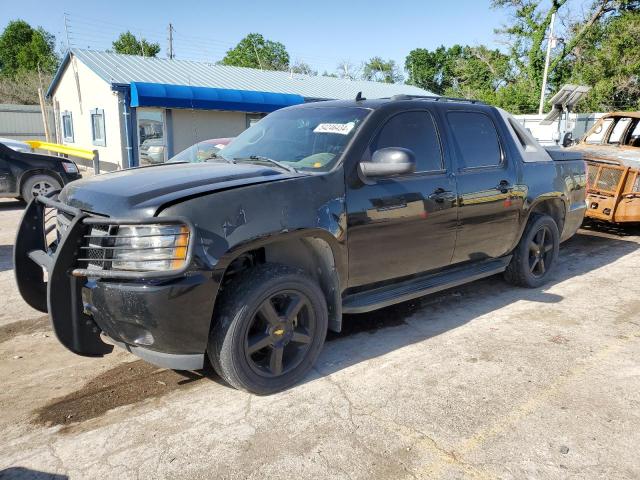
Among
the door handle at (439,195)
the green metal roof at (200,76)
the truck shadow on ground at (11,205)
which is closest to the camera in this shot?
the door handle at (439,195)

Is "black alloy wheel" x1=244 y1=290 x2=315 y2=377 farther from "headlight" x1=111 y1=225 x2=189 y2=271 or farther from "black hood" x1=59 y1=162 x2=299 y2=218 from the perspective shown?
"black hood" x1=59 y1=162 x2=299 y2=218

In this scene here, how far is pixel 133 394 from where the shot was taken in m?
3.31

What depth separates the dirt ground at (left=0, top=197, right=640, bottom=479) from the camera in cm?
263

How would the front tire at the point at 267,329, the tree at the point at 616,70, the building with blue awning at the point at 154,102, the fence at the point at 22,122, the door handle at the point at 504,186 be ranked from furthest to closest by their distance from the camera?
the tree at the point at 616,70
the fence at the point at 22,122
the building with blue awning at the point at 154,102
the door handle at the point at 504,186
the front tire at the point at 267,329

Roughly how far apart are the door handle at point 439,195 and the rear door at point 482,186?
20cm

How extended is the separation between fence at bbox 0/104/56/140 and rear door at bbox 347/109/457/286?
82.3 ft

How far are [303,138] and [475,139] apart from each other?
1682 mm

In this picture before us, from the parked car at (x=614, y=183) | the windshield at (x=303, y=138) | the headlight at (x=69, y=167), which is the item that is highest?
the windshield at (x=303, y=138)

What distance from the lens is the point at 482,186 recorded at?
4.50m

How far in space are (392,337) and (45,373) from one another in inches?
104

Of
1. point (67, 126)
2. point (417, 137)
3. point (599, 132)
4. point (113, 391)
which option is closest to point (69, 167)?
point (113, 391)

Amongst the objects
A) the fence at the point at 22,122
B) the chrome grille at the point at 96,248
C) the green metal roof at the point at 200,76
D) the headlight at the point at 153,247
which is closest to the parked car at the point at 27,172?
the green metal roof at the point at 200,76

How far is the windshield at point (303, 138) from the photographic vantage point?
12.0ft

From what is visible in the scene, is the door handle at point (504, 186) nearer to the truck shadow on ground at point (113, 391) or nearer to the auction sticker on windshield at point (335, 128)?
the auction sticker on windshield at point (335, 128)
